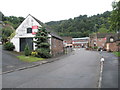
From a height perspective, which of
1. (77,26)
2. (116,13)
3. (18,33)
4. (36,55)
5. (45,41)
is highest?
(77,26)

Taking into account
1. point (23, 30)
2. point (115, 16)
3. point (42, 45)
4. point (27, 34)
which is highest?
point (115, 16)

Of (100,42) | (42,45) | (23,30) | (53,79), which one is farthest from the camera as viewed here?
(100,42)

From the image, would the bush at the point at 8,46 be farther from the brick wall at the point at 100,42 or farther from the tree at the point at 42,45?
the brick wall at the point at 100,42

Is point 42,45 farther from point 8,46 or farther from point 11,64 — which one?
point 11,64

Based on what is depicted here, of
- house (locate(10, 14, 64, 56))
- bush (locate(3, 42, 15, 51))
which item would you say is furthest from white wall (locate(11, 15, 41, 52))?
bush (locate(3, 42, 15, 51))

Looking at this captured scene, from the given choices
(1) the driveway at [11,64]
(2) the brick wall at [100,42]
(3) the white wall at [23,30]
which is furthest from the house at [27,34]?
(2) the brick wall at [100,42]

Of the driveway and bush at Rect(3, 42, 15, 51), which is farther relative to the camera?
bush at Rect(3, 42, 15, 51)

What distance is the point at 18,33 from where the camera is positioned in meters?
31.1

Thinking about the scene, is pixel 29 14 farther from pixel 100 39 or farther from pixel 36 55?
pixel 100 39

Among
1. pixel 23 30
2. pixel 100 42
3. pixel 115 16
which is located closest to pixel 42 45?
pixel 23 30

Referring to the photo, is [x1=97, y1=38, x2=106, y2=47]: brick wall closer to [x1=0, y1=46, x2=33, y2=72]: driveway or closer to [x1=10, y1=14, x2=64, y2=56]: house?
[x1=10, y1=14, x2=64, y2=56]: house

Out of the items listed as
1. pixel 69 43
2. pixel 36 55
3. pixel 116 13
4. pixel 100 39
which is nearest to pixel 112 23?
pixel 116 13

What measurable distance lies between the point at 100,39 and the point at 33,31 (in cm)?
5671

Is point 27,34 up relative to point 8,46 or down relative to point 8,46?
up
